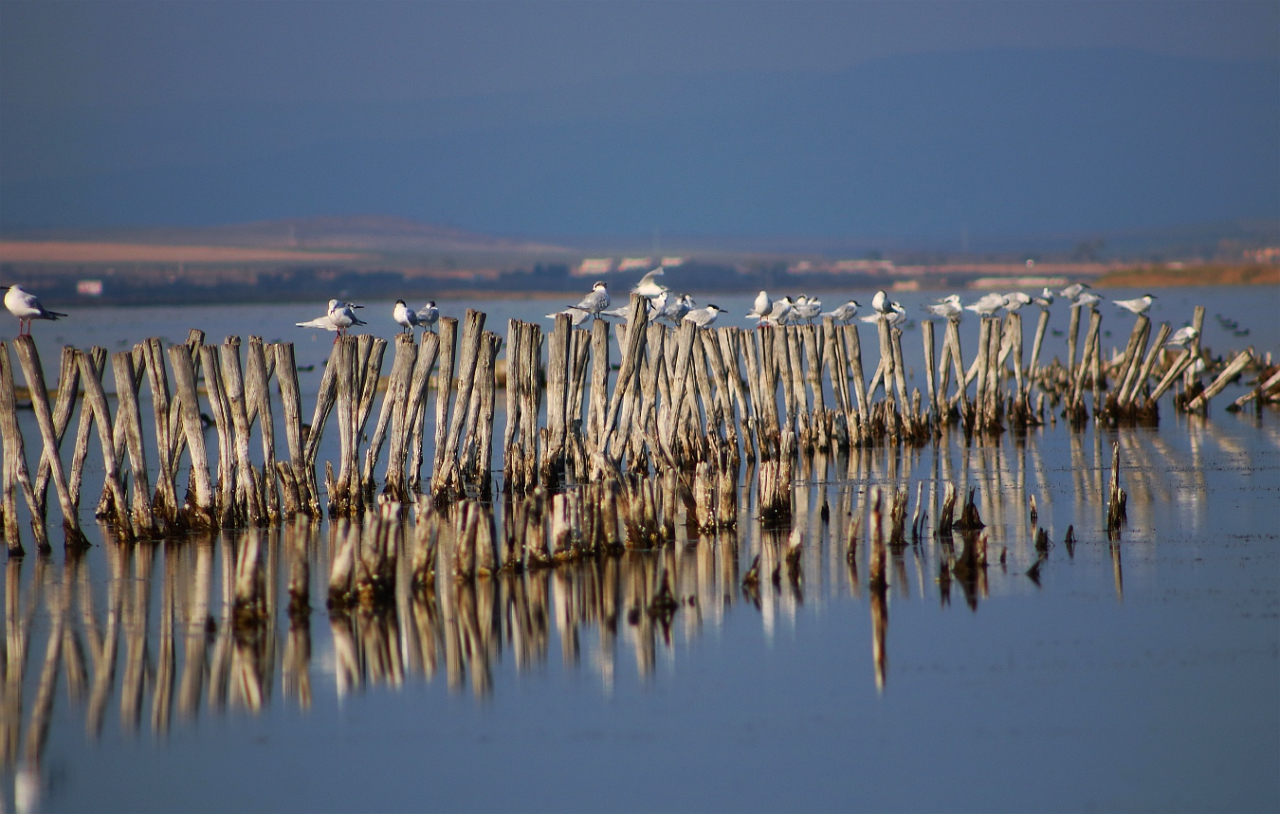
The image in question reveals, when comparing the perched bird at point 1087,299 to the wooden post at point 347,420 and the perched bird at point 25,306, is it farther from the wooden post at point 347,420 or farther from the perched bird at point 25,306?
the perched bird at point 25,306

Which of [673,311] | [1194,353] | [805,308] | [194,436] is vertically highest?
[673,311]

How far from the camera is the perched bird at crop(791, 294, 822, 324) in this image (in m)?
20.2

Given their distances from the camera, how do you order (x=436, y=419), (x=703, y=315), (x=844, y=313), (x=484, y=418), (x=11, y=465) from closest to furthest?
1. (x=11, y=465)
2. (x=484, y=418)
3. (x=436, y=419)
4. (x=703, y=315)
5. (x=844, y=313)

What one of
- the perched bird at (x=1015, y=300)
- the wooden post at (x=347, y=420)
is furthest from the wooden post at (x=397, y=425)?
the perched bird at (x=1015, y=300)

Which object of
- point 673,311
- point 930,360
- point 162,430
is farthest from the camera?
point 930,360

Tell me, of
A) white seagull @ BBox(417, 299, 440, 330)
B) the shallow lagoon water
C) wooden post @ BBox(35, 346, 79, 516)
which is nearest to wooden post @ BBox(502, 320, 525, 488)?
white seagull @ BBox(417, 299, 440, 330)

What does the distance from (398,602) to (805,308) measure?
A: 12.0m

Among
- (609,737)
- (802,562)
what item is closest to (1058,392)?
(802,562)

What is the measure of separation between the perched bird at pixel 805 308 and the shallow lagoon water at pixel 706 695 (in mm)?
9585

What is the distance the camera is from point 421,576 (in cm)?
957

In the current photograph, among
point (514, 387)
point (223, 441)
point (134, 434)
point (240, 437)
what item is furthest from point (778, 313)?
point (134, 434)

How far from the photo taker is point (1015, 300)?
22766 millimetres

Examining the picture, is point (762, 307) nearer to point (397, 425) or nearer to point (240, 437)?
point (397, 425)

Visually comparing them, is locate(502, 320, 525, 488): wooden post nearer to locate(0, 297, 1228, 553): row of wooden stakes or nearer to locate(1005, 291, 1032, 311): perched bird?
locate(0, 297, 1228, 553): row of wooden stakes
